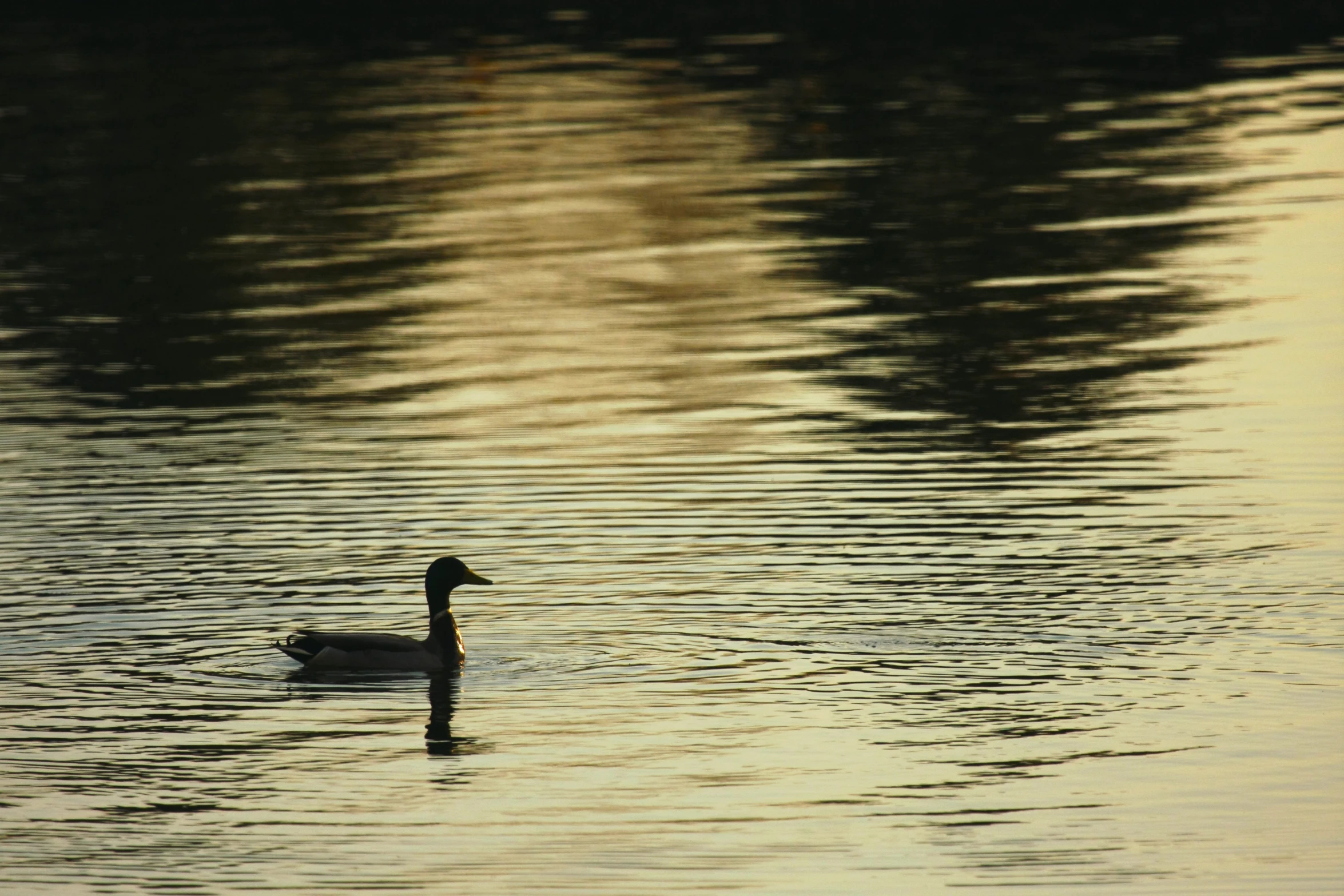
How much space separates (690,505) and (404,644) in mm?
4468

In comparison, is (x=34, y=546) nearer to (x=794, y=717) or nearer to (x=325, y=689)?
(x=325, y=689)

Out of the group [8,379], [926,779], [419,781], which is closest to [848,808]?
[926,779]

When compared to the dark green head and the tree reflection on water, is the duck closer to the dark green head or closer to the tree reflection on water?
the dark green head

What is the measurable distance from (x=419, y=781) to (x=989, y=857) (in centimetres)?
333

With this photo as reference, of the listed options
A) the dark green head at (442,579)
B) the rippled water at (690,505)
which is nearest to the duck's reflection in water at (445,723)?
the rippled water at (690,505)

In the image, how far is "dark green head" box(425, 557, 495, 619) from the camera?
52.2 ft

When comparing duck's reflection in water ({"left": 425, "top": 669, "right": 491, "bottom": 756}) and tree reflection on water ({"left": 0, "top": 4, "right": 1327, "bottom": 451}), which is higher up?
tree reflection on water ({"left": 0, "top": 4, "right": 1327, "bottom": 451})

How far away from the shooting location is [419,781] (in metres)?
13.3

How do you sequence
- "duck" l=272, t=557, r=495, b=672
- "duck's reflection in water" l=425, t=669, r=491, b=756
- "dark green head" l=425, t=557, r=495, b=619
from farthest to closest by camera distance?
"dark green head" l=425, t=557, r=495, b=619 < "duck" l=272, t=557, r=495, b=672 < "duck's reflection in water" l=425, t=669, r=491, b=756

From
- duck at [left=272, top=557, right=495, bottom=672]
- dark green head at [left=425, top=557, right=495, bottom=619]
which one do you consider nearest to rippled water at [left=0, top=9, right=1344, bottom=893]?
duck at [left=272, top=557, right=495, bottom=672]

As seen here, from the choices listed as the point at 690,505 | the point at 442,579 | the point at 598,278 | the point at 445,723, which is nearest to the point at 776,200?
the point at 598,278

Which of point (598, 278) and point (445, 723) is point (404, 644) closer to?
point (445, 723)

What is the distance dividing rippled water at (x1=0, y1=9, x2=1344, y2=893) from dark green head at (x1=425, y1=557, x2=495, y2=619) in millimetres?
399

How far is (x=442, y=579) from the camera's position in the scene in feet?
52.5
